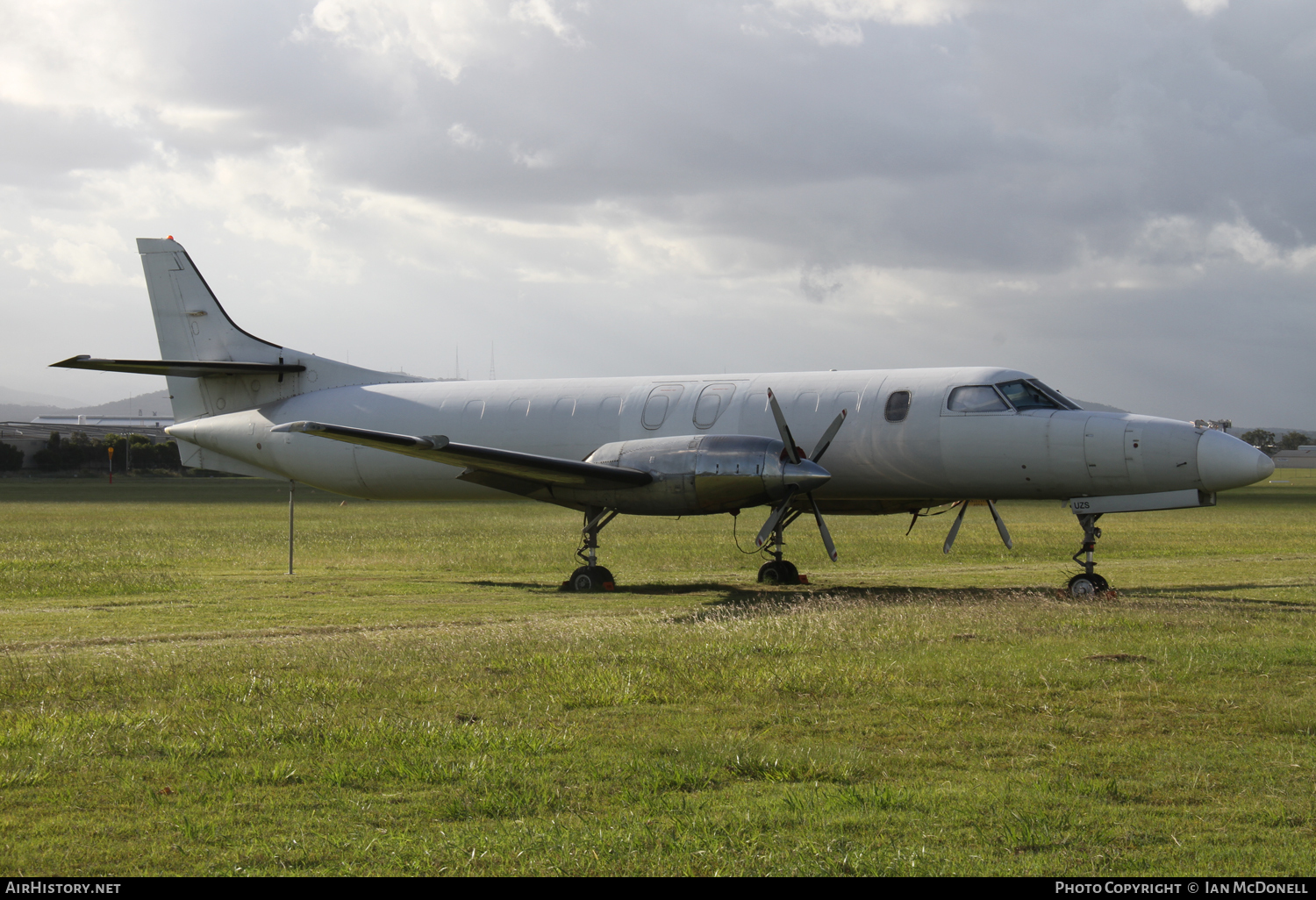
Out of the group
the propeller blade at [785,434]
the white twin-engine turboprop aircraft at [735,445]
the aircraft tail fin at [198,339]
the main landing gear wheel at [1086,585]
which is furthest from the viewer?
the aircraft tail fin at [198,339]

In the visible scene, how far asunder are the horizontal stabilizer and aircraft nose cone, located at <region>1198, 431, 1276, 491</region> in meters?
17.1

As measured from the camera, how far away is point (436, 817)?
5730 mm

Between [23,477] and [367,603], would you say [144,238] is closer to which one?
[367,603]

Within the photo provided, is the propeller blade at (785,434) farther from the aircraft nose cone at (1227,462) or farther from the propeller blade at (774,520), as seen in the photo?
the aircraft nose cone at (1227,462)

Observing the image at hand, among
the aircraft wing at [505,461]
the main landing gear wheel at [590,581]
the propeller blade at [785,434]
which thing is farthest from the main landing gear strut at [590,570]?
the propeller blade at [785,434]

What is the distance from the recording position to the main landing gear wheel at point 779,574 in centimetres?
1978

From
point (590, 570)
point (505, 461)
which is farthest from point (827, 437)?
point (505, 461)

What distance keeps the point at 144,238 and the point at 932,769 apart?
22755 mm

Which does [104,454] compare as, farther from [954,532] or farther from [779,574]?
[954,532]

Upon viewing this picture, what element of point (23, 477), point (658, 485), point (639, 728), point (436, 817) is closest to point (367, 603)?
point (658, 485)

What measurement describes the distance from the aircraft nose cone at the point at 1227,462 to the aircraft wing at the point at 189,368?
17.1 metres

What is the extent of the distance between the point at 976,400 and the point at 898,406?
1.20 m

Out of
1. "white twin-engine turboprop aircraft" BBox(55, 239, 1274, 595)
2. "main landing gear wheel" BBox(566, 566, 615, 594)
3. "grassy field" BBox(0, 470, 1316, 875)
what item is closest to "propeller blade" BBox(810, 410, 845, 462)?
"white twin-engine turboprop aircraft" BBox(55, 239, 1274, 595)

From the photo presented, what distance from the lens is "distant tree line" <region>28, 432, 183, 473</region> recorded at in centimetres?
9775
